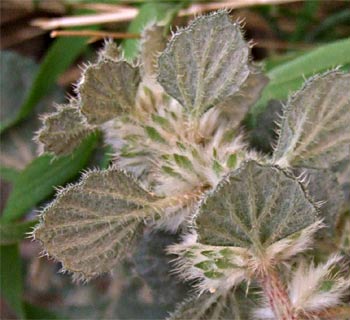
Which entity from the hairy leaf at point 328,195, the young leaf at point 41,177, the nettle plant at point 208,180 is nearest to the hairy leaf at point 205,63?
the nettle plant at point 208,180

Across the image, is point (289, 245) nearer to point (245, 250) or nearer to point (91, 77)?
point (245, 250)

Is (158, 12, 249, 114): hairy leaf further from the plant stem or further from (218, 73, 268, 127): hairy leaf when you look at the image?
the plant stem

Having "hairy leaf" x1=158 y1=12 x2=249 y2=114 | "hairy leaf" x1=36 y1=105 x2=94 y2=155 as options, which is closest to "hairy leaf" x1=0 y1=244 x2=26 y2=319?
"hairy leaf" x1=36 y1=105 x2=94 y2=155

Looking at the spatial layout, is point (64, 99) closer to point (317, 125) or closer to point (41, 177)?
point (41, 177)

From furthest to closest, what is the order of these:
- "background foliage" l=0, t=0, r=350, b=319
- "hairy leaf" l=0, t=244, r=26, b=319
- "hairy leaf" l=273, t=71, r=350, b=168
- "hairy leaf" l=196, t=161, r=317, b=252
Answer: "hairy leaf" l=0, t=244, r=26, b=319
"background foliage" l=0, t=0, r=350, b=319
"hairy leaf" l=273, t=71, r=350, b=168
"hairy leaf" l=196, t=161, r=317, b=252

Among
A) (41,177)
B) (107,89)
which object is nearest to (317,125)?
(107,89)

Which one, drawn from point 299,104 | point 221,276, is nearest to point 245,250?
point 221,276

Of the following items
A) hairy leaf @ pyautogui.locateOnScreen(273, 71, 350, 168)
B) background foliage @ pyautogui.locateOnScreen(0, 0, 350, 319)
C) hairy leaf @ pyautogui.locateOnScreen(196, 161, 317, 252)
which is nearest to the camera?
hairy leaf @ pyautogui.locateOnScreen(196, 161, 317, 252)
